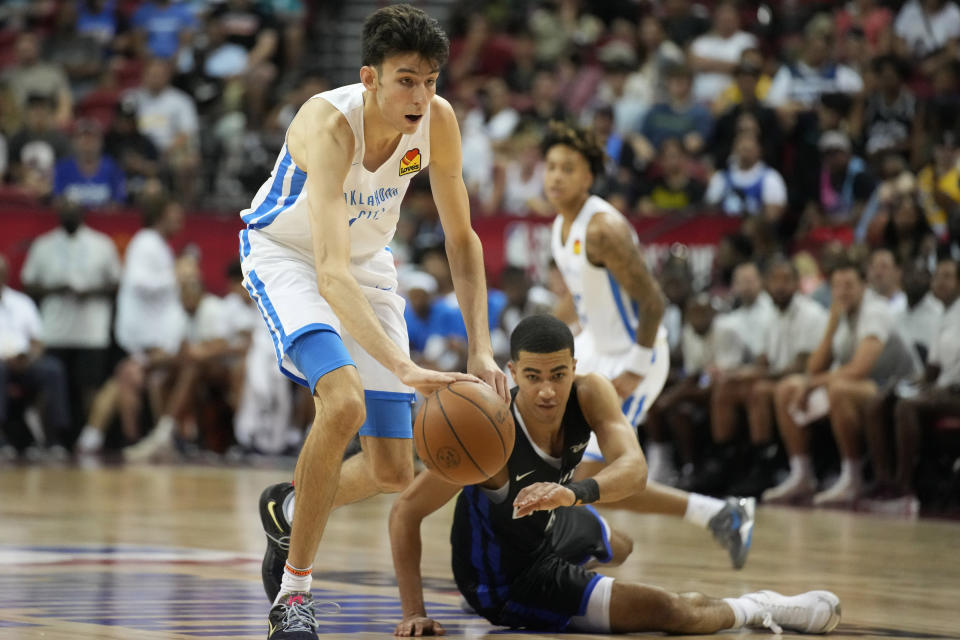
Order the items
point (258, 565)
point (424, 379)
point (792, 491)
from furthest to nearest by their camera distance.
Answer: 1. point (792, 491)
2. point (258, 565)
3. point (424, 379)

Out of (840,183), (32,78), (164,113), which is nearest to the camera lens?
(840,183)

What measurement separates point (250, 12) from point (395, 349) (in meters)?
14.3

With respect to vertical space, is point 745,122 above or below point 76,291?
above

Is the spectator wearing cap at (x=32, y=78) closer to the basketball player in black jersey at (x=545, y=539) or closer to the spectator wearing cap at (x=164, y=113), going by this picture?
the spectator wearing cap at (x=164, y=113)

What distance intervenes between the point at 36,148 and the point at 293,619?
37.2ft

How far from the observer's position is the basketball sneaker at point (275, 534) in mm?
4832

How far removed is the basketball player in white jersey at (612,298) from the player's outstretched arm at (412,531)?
2.10 metres

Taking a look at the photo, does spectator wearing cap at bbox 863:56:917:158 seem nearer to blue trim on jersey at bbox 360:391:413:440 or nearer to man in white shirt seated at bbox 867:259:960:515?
man in white shirt seated at bbox 867:259:960:515

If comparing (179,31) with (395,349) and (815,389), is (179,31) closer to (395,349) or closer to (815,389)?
(815,389)

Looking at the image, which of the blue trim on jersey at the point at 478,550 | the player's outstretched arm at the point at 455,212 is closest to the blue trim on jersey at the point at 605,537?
the blue trim on jersey at the point at 478,550

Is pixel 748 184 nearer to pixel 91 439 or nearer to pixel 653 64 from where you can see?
pixel 653 64

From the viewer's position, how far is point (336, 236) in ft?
14.1

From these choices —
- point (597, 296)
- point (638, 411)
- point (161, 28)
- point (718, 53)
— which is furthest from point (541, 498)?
point (161, 28)

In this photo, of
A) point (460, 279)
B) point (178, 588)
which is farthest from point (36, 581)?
point (460, 279)
